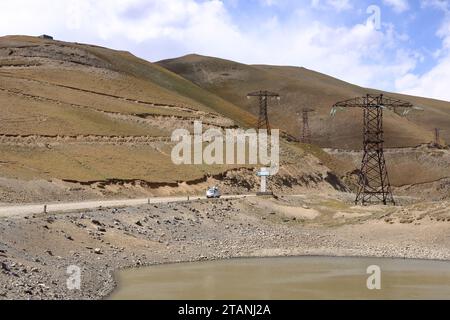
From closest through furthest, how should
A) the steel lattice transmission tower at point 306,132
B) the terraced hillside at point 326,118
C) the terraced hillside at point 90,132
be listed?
the terraced hillside at point 90,132, the steel lattice transmission tower at point 306,132, the terraced hillside at point 326,118

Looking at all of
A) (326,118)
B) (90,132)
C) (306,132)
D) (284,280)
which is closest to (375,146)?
(90,132)

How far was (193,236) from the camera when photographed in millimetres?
39812

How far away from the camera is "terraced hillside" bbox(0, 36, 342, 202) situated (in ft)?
187

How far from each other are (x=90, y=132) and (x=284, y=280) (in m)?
47.1

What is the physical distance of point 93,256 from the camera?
30.4 meters

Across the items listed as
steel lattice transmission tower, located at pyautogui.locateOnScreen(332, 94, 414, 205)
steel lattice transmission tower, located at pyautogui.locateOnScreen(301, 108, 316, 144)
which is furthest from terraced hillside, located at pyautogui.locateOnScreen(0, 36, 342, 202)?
steel lattice transmission tower, located at pyautogui.locateOnScreen(301, 108, 316, 144)

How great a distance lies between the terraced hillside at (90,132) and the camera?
56.9 meters

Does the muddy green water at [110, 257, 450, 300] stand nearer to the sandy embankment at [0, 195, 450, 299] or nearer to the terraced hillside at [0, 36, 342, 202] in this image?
the sandy embankment at [0, 195, 450, 299]

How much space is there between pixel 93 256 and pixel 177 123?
55.5m

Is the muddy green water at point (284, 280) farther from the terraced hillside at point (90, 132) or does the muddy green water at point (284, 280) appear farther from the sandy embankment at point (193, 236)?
the terraced hillside at point (90, 132)

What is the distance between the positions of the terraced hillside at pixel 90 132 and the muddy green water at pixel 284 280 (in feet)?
72.4

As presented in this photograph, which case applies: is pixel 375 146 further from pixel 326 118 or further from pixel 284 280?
pixel 326 118

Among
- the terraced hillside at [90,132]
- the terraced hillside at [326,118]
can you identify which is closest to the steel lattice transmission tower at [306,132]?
the terraced hillside at [326,118]
